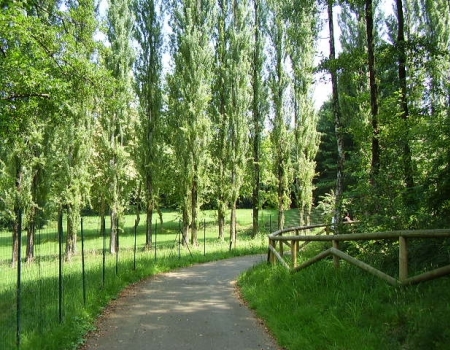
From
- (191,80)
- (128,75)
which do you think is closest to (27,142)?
(128,75)

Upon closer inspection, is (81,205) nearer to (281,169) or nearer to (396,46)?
(281,169)

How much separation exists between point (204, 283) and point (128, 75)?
13.5m

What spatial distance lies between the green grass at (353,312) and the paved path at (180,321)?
43 centimetres

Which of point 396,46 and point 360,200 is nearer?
point 360,200

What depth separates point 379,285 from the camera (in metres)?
5.81

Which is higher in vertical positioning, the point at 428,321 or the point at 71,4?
the point at 71,4

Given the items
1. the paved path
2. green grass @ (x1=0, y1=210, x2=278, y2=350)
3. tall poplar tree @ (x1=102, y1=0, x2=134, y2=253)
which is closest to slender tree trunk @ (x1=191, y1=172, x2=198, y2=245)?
tall poplar tree @ (x1=102, y1=0, x2=134, y2=253)

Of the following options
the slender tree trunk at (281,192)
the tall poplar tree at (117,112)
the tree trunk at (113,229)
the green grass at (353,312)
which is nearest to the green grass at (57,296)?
the green grass at (353,312)

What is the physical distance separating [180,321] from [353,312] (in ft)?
9.98

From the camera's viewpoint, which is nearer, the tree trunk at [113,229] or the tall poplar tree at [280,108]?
the tree trunk at [113,229]

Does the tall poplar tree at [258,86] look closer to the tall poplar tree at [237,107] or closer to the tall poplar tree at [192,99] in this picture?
the tall poplar tree at [237,107]

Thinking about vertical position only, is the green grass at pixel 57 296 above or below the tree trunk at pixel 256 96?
below

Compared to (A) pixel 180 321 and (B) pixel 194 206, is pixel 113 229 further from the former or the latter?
(A) pixel 180 321

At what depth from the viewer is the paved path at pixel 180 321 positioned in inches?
234
